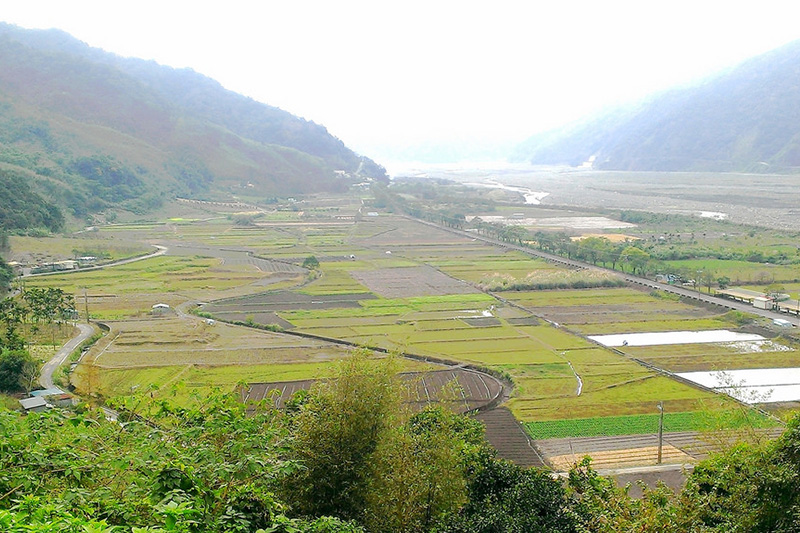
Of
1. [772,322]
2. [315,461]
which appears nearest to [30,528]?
[315,461]

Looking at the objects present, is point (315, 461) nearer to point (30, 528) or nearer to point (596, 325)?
point (30, 528)

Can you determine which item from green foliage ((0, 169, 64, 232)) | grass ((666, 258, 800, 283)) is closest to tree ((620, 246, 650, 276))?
grass ((666, 258, 800, 283))

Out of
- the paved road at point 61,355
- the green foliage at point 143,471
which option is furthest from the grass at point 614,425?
the paved road at point 61,355

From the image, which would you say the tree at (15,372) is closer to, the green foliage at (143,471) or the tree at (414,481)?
Result: the green foliage at (143,471)

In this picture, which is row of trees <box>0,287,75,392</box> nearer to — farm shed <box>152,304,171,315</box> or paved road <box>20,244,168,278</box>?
farm shed <box>152,304,171,315</box>

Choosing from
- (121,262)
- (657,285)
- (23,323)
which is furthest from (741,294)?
(121,262)
